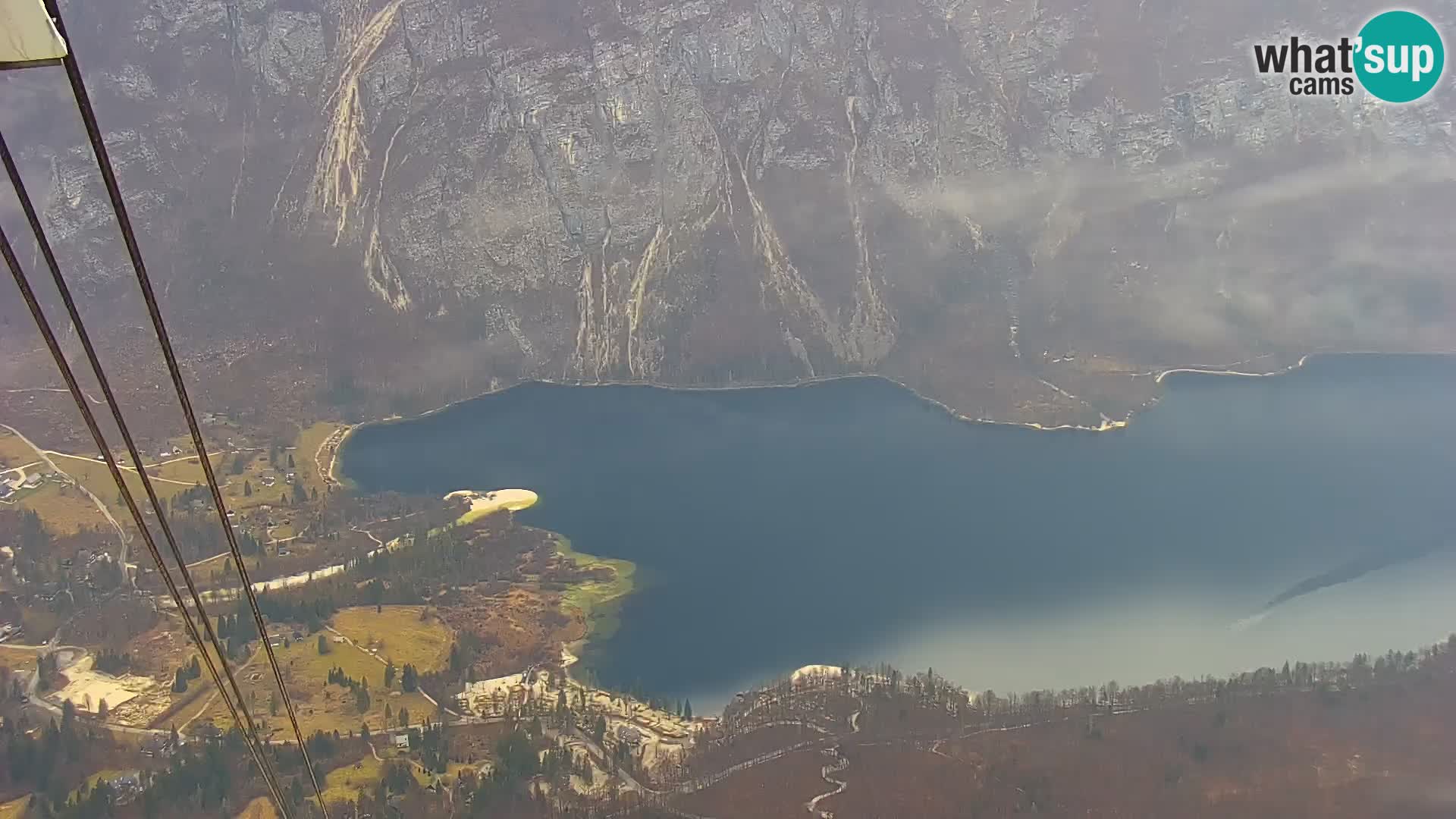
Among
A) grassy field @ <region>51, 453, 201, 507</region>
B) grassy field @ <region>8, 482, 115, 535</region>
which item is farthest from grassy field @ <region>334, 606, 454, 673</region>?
grassy field @ <region>51, 453, 201, 507</region>

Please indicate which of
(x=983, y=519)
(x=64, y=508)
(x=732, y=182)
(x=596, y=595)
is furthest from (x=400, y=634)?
(x=732, y=182)

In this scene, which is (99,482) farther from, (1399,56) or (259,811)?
(1399,56)

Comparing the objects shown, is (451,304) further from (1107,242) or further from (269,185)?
(1107,242)

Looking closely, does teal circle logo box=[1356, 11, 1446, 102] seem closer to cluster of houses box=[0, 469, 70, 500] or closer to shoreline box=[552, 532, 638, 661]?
shoreline box=[552, 532, 638, 661]

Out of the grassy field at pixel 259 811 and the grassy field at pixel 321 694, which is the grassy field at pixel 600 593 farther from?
the grassy field at pixel 259 811

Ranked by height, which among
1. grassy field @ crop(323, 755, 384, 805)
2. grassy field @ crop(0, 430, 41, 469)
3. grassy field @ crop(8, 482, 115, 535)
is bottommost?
grassy field @ crop(323, 755, 384, 805)

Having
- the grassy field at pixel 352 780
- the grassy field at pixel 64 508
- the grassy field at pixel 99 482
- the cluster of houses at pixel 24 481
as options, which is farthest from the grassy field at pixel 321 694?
the cluster of houses at pixel 24 481
